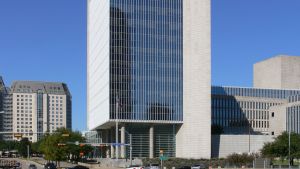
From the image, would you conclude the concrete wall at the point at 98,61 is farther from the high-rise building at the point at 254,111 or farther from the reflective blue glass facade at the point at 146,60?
the high-rise building at the point at 254,111

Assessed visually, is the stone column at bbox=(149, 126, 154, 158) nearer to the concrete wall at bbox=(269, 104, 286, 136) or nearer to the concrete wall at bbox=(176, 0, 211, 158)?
the concrete wall at bbox=(176, 0, 211, 158)

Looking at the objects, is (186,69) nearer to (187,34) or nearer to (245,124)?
(187,34)

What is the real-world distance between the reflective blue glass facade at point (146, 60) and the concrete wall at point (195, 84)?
174 centimetres

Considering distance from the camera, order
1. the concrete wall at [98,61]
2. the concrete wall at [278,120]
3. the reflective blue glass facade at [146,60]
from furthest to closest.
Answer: the concrete wall at [278,120]
the concrete wall at [98,61]
the reflective blue glass facade at [146,60]

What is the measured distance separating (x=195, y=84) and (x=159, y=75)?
9.16 metres

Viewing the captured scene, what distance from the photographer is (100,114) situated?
144 m

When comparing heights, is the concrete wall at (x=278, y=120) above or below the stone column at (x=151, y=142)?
above

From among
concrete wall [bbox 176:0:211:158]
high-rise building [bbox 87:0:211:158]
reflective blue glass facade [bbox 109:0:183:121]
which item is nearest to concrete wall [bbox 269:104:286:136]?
concrete wall [bbox 176:0:211:158]

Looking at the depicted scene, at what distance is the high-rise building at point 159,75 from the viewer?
427 feet

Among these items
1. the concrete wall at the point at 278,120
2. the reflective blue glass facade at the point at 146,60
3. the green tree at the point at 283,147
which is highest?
the reflective blue glass facade at the point at 146,60

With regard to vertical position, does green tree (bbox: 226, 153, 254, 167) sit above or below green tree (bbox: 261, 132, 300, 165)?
below

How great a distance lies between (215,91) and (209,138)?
52.7 meters

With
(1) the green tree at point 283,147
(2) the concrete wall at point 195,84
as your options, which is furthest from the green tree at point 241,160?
(2) the concrete wall at point 195,84

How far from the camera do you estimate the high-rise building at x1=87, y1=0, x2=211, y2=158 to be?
13025 cm
